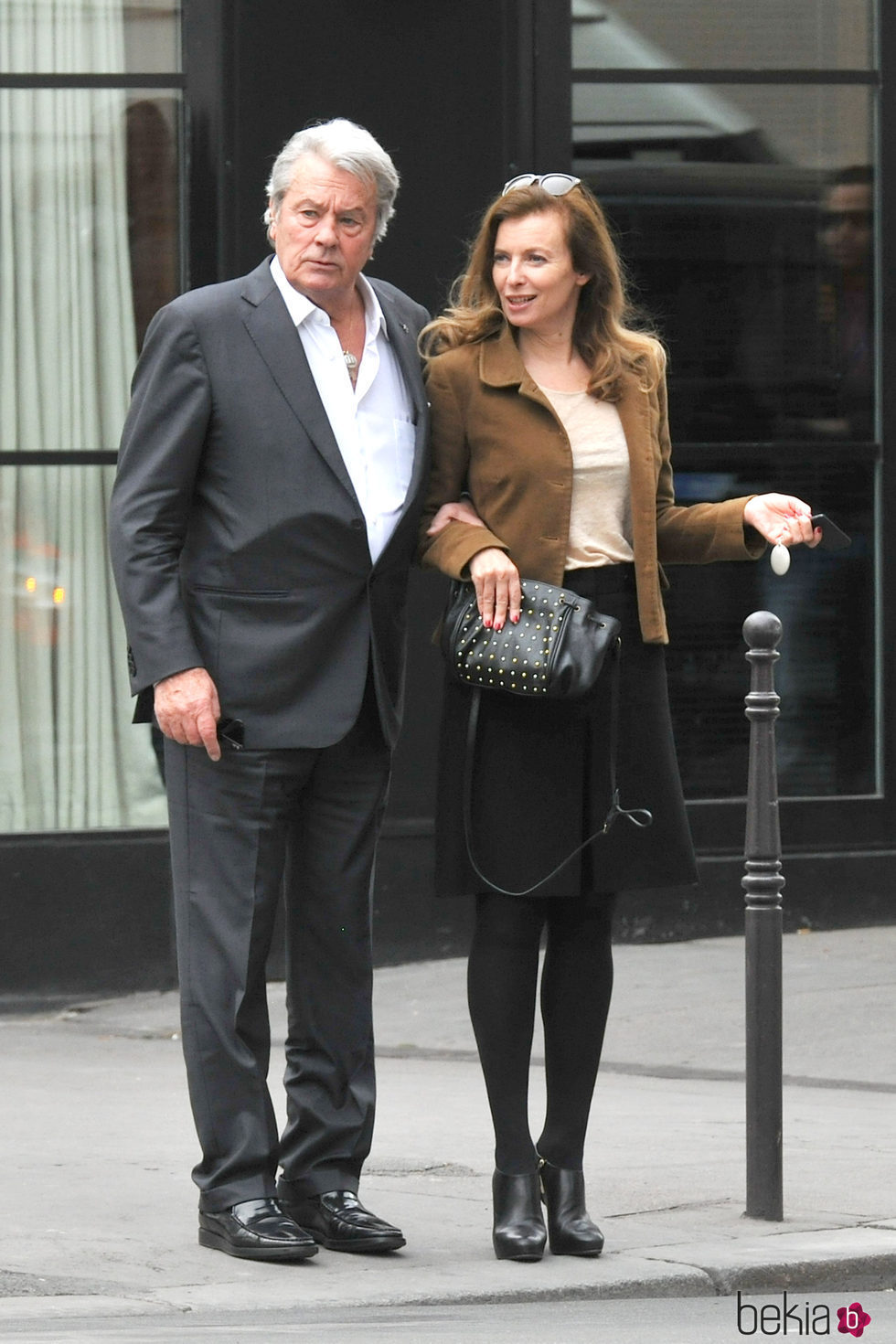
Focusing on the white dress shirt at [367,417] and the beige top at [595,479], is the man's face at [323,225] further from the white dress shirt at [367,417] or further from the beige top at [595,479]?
the beige top at [595,479]

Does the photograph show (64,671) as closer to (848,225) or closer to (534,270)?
(848,225)

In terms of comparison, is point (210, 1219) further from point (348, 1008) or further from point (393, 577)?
point (393, 577)

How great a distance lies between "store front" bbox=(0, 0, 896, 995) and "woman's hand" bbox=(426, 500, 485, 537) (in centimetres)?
405

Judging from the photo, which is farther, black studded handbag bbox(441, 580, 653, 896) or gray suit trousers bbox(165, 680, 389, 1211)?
gray suit trousers bbox(165, 680, 389, 1211)

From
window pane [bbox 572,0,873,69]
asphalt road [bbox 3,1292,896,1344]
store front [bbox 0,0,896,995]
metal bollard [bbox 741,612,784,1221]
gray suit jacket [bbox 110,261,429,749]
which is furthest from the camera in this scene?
window pane [bbox 572,0,873,69]

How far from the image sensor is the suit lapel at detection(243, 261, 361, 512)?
4.76m

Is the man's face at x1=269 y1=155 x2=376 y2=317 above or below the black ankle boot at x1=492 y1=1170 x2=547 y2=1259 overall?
above

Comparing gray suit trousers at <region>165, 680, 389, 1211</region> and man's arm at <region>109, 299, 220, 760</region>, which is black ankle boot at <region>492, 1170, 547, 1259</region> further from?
man's arm at <region>109, 299, 220, 760</region>

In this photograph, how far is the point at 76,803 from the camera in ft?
29.1

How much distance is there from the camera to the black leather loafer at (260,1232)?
15.4ft

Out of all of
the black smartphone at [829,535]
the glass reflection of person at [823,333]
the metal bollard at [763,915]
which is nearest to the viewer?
the black smartphone at [829,535]

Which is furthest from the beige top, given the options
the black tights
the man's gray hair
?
the black tights

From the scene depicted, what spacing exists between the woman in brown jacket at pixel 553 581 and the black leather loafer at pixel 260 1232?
0.41m

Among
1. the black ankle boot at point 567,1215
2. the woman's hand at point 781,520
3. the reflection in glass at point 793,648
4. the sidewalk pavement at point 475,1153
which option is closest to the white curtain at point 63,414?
Answer: the sidewalk pavement at point 475,1153
